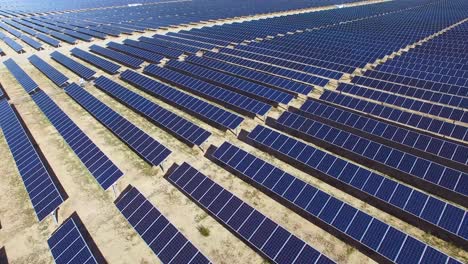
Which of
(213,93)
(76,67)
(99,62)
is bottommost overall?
(213,93)

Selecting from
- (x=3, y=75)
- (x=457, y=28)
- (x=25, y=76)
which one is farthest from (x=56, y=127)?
(x=457, y=28)

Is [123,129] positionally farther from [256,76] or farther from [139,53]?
[139,53]

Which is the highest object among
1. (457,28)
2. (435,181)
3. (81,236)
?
(81,236)

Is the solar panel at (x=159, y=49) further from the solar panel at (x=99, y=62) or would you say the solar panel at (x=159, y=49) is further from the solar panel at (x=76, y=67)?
the solar panel at (x=76, y=67)

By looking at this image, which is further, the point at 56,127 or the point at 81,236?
the point at 56,127

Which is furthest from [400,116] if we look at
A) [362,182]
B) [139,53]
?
[139,53]

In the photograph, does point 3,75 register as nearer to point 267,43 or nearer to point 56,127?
point 56,127
